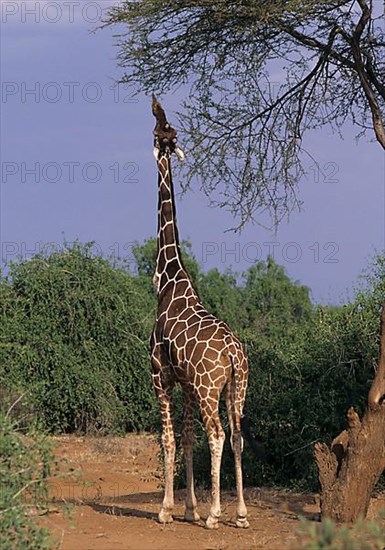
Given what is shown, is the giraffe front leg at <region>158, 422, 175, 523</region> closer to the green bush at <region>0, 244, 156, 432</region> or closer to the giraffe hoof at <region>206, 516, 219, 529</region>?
the giraffe hoof at <region>206, 516, 219, 529</region>

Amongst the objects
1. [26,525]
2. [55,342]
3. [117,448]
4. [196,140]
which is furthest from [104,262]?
[26,525]

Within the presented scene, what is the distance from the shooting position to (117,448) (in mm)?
17156

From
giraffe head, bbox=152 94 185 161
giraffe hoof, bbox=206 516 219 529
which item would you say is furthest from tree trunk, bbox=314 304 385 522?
giraffe head, bbox=152 94 185 161

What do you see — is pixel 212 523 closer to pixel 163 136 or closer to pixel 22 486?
pixel 22 486

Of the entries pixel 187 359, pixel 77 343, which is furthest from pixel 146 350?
pixel 187 359

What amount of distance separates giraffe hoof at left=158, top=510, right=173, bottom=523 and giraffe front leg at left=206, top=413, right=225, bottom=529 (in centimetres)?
45

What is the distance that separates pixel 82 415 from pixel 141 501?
25.5ft

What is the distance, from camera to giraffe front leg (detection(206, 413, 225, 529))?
8836 mm

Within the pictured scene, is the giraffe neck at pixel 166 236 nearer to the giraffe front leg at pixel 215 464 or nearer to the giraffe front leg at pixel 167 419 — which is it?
the giraffe front leg at pixel 167 419

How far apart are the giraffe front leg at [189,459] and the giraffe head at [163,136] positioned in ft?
7.58

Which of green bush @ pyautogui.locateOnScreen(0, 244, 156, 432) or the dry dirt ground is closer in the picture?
the dry dirt ground

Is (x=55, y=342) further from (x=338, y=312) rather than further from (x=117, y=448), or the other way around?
(x=338, y=312)

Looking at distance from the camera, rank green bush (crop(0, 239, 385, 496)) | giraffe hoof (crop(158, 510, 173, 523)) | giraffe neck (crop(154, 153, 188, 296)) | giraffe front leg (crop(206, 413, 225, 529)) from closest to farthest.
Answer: giraffe front leg (crop(206, 413, 225, 529))
giraffe hoof (crop(158, 510, 173, 523))
giraffe neck (crop(154, 153, 188, 296))
green bush (crop(0, 239, 385, 496))

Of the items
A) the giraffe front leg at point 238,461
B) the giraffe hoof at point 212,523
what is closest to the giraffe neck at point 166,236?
the giraffe front leg at point 238,461
